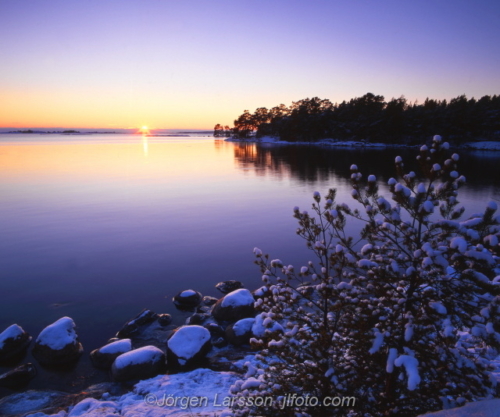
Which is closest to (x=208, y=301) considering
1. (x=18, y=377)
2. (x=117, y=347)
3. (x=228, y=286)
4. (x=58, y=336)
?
(x=228, y=286)

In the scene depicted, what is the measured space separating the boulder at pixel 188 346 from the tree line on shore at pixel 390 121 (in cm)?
10813

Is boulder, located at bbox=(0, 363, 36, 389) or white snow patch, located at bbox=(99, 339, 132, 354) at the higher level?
white snow patch, located at bbox=(99, 339, 132, 354)

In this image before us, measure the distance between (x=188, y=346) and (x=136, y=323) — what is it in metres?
2.65

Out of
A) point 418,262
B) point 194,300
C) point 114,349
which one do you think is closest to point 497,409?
point 418,262

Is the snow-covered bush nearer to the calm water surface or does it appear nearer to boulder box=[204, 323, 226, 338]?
boulder box=[204, 323, 226, 338]

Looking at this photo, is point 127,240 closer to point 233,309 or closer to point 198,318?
point 198,318

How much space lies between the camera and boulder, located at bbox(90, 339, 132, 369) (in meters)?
8.91

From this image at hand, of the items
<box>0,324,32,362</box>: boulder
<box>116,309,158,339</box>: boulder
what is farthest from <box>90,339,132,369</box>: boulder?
<box>0,324,32,362</box>: boulder

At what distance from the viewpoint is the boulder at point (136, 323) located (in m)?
10.3

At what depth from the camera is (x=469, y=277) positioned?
3941 millimetres

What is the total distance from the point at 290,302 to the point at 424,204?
106 inches

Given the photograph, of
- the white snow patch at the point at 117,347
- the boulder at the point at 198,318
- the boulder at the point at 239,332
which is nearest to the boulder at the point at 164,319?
the boulder at the point at 198,318

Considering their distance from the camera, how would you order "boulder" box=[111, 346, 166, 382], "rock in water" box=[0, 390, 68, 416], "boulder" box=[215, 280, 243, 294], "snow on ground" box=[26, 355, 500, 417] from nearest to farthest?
"snow on ground" box=[26, 355, 500, 417] < "rock in water" box=[0, 390, 68, 416] < "boulder" box=[111, 346, 166, 382] < "boulder" box=[215, 280, 243, 294]

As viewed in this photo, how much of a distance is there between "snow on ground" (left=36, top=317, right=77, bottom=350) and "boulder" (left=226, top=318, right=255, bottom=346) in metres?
4.82
